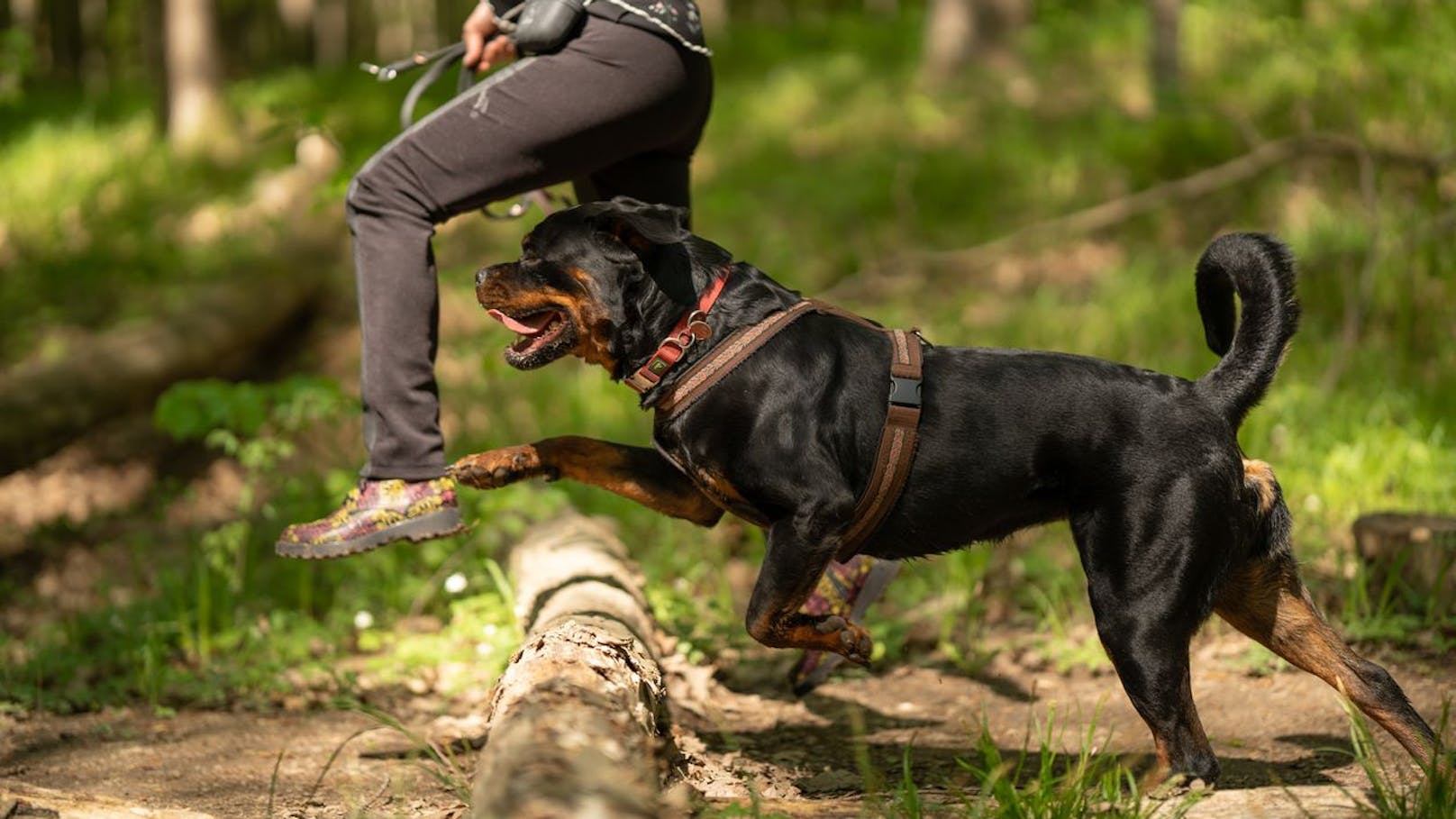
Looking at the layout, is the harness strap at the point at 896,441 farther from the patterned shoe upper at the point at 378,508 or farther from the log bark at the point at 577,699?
the patterned shoe upper at the point at 378,508

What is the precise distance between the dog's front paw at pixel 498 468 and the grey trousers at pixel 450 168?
0.20 meters

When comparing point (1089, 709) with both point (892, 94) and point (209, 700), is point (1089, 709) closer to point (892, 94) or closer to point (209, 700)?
point (209, 700)

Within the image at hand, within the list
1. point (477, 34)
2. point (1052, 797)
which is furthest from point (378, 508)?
point (1052, 797)

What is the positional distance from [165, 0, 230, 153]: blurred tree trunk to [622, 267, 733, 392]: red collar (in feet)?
35.2

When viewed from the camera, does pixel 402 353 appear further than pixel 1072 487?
Yes

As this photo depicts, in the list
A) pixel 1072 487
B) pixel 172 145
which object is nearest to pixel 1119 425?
pixel 1072 487

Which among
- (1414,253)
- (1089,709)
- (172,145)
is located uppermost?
(1414,253)

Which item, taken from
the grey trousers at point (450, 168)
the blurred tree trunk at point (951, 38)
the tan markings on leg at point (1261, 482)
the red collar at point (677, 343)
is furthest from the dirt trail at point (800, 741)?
the blurred tree trunk at point (951, 38)

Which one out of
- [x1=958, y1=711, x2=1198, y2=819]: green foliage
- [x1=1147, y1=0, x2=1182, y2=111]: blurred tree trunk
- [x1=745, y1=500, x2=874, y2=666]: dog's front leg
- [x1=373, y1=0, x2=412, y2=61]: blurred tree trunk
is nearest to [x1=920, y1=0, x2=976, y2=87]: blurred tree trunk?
[x1=1147, y1=0, x2=1182, y2=111]: blurred tree trunk

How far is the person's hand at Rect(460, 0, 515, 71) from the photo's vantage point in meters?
4.48

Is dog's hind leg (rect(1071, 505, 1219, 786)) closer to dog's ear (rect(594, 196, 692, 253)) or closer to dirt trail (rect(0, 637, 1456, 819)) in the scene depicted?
dirt trail (rect(0, 637, 1456, 819))

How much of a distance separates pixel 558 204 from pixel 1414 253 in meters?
5.47

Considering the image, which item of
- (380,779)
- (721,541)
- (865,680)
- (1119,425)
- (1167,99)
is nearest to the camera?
(1119,425)

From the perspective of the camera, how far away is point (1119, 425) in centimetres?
354
